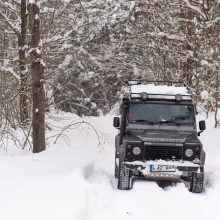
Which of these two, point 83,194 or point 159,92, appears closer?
point 83,194

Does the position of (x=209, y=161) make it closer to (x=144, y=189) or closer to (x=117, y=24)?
(x=144, y=189)

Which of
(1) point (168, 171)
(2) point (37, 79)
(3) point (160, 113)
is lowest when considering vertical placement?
(1) point (168, 171)

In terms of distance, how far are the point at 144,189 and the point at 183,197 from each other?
857 mm

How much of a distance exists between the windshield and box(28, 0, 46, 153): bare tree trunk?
129 inches

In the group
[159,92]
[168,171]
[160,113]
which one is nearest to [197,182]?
[168,171]

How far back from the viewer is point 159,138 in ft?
31.2

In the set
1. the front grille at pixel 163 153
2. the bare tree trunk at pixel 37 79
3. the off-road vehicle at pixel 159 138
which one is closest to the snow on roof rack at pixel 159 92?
the off-road vehicle at pixel 159 138

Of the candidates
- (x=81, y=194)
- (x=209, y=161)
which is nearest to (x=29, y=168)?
(x=81, y=194)

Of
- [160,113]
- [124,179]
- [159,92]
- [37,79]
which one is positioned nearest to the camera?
[124,179]

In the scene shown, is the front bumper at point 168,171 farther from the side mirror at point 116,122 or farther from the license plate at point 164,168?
the side mirror at point 116,122

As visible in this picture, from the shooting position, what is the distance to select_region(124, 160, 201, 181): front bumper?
932 centimetres

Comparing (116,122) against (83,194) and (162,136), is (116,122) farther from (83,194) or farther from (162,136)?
(83,194)

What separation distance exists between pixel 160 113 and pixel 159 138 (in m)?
1.05

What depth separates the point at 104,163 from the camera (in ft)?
42.5
